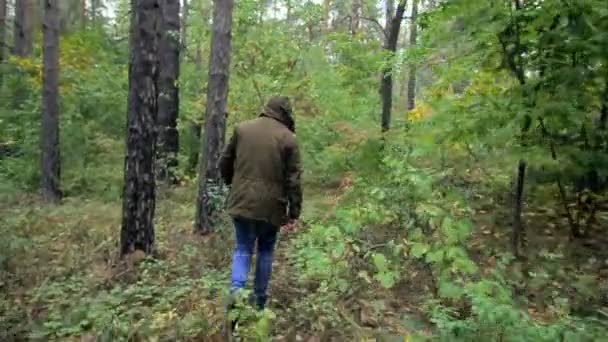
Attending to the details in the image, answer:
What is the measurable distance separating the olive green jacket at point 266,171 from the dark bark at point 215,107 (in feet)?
10.2

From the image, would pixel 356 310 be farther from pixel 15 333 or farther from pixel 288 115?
pixel 15 333

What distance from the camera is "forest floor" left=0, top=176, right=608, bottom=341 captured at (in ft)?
17.5

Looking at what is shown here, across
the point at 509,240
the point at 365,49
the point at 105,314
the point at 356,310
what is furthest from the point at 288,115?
the point at 365,49

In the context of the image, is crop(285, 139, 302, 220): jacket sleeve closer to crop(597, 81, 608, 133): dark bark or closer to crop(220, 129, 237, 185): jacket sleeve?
crop(220, 129, 237, 185): jacket sleeve

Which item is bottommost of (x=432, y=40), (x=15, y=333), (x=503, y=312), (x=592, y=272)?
(x=15, y=333)

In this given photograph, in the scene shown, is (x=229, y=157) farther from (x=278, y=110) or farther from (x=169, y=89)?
(x=169, y=89)

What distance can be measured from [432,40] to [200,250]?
3.99m

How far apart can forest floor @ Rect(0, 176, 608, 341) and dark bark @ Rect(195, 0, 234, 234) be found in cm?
43

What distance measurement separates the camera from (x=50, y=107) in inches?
470

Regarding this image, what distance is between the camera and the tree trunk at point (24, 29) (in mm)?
20172

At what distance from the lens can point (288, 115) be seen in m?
5.38

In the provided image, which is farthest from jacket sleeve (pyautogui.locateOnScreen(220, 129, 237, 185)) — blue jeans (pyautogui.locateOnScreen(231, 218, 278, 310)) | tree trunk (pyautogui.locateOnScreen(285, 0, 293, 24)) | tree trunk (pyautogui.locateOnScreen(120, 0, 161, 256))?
tree trunk (pyautogui.locateOnScreen(285, 0, 293, 24))

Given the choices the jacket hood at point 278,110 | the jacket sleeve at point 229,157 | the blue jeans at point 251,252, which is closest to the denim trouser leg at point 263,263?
the blue jeans at point 251,252

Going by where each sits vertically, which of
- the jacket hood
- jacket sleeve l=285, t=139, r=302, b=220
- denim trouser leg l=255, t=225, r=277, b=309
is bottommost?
denim trouser leg l=255, t=225, r=277, b=309
